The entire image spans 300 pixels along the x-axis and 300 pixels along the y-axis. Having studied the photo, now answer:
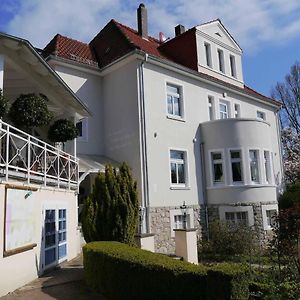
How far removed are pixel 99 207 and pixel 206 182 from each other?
10.4m

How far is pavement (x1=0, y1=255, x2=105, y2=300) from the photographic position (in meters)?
8.09

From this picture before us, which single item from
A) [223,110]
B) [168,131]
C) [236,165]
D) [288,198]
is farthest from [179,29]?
[288,198]

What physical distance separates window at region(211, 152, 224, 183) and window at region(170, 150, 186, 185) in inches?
71.5

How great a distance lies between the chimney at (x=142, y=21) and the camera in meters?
23.1

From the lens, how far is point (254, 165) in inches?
821

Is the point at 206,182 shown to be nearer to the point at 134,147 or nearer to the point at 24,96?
the point at 134,147

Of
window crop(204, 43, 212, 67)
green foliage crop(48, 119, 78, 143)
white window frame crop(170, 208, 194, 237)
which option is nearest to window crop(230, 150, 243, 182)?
white window frame crop(170, 208, 194, 237)

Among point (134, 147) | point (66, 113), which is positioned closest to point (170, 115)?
point (134, 147)

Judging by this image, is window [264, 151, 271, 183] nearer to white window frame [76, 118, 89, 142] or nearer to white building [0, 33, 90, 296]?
white window frame [76, 118, 89, 142]

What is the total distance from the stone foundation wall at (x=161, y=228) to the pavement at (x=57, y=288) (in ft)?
23.9

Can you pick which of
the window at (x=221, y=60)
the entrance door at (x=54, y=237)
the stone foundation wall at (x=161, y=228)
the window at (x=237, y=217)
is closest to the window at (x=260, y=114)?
the window at (x=221, y=60)

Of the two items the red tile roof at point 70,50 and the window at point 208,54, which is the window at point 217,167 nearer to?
the window at point 208,54

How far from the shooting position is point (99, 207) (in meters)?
11.3

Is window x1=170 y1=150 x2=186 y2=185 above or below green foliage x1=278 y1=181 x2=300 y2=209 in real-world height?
above
